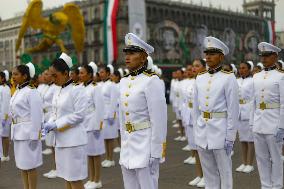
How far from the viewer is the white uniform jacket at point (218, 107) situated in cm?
567

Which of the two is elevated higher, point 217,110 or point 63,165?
point 217,110

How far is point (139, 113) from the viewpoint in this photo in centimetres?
480

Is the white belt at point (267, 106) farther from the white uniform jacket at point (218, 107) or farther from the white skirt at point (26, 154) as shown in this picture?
the white skirt at point (26, 154)

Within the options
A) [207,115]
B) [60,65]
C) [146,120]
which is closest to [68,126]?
[60,65]

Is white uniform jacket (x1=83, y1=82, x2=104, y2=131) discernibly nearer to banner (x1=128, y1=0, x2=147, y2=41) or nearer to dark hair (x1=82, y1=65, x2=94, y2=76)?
dark hair (x1=82, y1=65, x2=94, y2=76)

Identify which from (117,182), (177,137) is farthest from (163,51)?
(117,182)

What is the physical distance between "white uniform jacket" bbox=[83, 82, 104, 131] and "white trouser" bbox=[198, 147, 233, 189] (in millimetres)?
2935

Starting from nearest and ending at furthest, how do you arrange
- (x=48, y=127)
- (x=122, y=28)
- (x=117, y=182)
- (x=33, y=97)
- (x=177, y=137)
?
(x=48, y=127) → (x=33, y=97) → (x=117, y=182) → (x=177, y=137) → (x=122, y=28)

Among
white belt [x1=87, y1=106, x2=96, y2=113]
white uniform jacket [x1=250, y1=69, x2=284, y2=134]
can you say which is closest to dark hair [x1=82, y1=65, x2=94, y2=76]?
white belt [x1=87, y1=106, x2=96, y2=113]

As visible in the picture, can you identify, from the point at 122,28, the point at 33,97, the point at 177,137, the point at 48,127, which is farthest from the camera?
the point at 122,28

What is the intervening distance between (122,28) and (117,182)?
52354mm

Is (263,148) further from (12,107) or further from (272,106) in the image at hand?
(12,107)

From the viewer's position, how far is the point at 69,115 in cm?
566

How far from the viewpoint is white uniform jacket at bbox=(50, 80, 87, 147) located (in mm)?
5636
